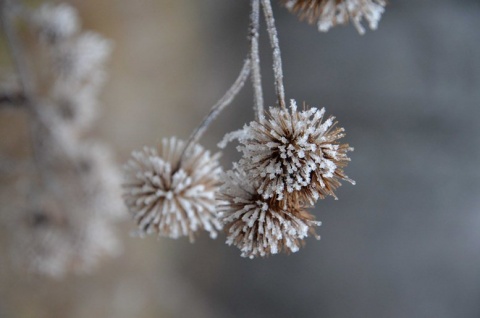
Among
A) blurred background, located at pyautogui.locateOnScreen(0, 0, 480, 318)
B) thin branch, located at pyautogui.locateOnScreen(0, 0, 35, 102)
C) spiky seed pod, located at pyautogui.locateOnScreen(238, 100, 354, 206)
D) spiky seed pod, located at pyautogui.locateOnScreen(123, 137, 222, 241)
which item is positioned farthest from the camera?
blurred background, located at pyautogui.locateOnScreen(0, 0, 480, 318)

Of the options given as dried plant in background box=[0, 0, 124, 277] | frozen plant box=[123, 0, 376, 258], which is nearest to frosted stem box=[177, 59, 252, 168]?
frozen plant box=[123, 0, 376, 258]

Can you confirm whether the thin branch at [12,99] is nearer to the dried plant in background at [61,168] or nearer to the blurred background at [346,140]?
the dried plant in background at [61,168]

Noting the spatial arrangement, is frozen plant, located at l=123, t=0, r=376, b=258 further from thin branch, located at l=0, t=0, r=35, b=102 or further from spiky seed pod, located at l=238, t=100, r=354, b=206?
thin branch, located at l=0, t=0, r=35, b=102

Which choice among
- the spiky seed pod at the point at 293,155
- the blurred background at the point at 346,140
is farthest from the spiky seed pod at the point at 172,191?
the blurred background at the point at 346,140

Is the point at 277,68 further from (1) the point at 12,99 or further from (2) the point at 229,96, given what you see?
(1) the point at 12,99

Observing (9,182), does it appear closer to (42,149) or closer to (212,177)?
(42,149)

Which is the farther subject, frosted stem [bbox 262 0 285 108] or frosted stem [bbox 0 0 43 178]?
frosted stem [bbox 0 0 43 178]
